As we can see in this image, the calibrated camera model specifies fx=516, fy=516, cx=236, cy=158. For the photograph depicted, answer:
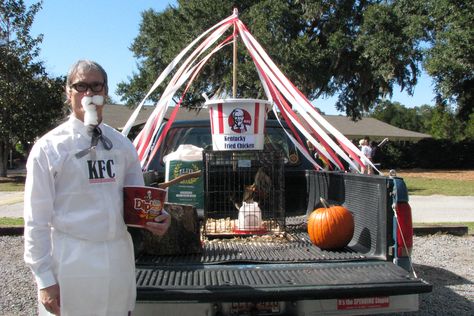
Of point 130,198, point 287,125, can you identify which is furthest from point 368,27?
point 130,198

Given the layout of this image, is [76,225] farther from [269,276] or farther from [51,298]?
[269,276]

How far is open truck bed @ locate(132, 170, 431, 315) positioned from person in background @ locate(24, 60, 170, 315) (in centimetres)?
69

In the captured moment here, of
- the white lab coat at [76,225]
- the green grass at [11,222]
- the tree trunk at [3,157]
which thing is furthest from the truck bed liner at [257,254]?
the tree trunk at [3,157]

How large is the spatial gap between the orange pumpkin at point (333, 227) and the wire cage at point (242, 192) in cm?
73

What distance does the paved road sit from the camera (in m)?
11.1

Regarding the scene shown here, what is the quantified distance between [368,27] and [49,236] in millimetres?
24200

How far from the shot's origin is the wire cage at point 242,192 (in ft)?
15.6

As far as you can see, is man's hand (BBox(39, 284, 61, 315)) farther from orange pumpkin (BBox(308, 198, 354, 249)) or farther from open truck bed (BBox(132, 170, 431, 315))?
orange pumpkin (BBox(308, 198, 354, 249))

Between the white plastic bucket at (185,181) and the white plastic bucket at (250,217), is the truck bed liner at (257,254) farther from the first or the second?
the white plastic bucket at (185,181)

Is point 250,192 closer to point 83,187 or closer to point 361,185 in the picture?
point 361,185

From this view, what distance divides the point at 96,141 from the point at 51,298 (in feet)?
2.41

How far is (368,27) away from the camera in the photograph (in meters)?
24.5

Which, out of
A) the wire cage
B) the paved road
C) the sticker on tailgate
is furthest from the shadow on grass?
the paved road

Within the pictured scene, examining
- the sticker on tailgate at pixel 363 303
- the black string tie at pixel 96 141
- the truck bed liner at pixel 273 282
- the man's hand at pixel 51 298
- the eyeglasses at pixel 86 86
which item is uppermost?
the eyeglasses at pixel 86 86
